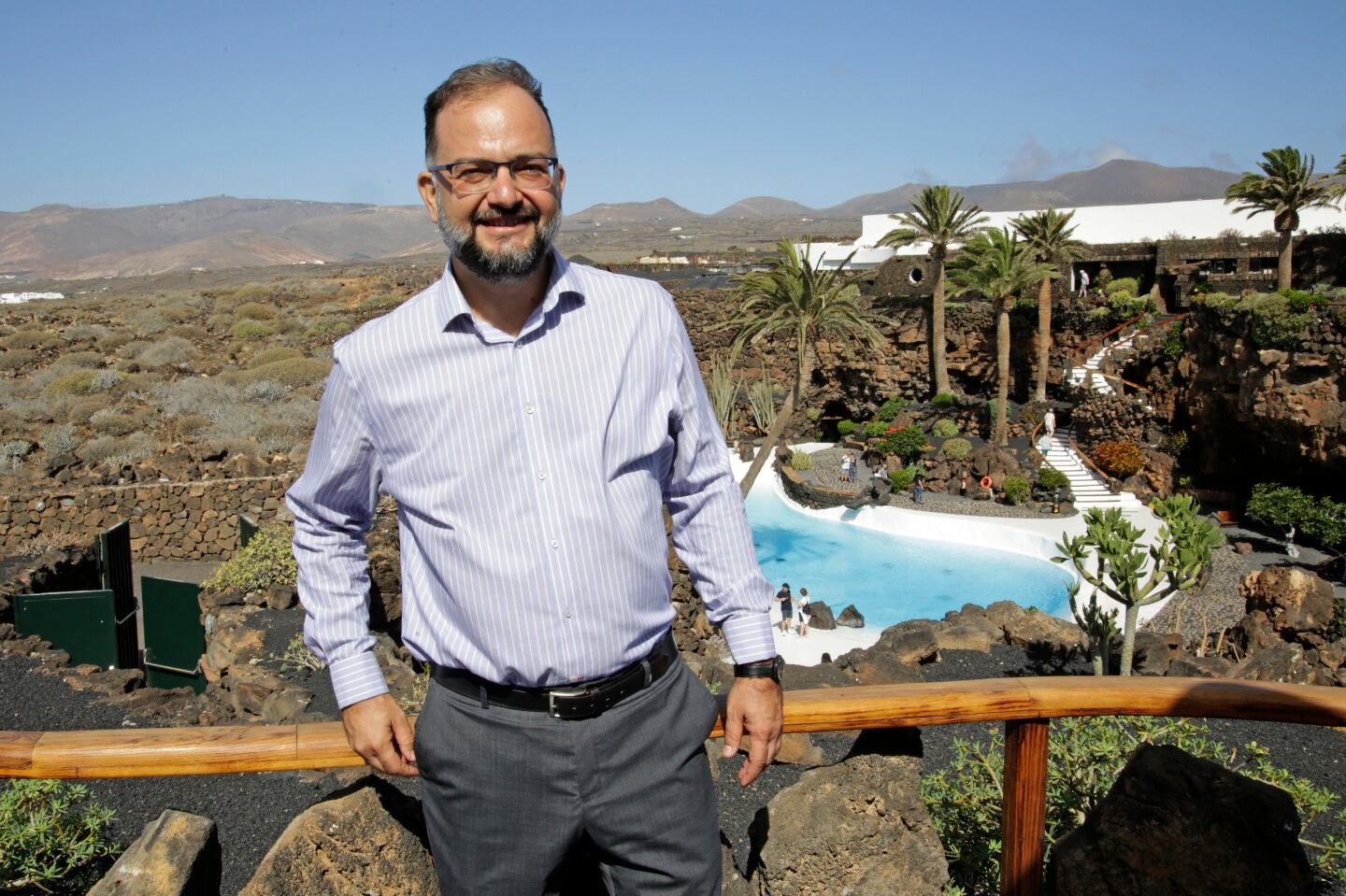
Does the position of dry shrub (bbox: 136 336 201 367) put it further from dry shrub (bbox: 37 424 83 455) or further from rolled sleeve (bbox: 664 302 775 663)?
rolled sleeve (bbox: 664 302 775 663)

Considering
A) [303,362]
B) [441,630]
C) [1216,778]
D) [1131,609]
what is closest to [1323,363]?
[1131,609]

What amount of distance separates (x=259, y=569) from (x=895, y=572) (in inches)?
478

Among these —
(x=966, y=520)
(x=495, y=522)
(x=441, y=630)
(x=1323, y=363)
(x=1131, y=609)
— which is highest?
(x=495, y=522)

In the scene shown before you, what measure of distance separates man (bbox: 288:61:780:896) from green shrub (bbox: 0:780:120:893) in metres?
1.44

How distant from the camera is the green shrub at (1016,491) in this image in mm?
21688

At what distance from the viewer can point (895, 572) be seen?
766 inches

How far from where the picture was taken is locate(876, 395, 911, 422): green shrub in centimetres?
2941

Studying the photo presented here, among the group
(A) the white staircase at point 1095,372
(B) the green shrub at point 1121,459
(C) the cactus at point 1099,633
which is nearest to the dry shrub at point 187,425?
(C) the cactus at point 1099,633

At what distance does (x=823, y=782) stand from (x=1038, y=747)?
490mm

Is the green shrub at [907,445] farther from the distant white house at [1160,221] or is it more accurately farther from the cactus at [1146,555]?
the distant white house at [1160,221]

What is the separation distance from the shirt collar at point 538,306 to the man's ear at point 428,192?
5.3 inches

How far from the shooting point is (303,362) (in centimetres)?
2861

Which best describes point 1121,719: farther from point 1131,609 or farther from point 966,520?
point 966,520

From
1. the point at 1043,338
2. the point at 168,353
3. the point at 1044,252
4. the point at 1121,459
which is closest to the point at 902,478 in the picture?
the point at 1121,459
